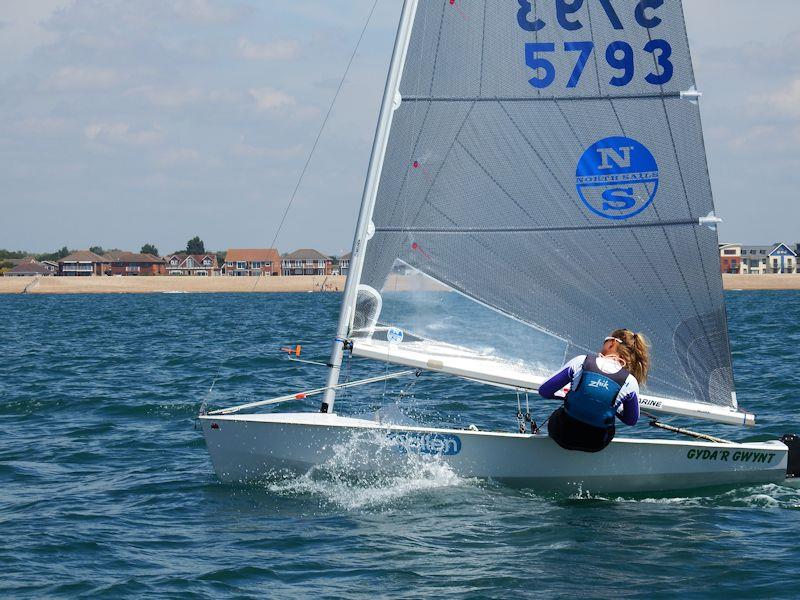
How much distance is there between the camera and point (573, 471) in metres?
8.02

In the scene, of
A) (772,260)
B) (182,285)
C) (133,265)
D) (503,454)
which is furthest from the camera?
(133,265)

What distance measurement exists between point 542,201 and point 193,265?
123494 mm

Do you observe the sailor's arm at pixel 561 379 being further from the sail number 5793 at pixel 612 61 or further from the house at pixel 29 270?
the house at pixel 29 270

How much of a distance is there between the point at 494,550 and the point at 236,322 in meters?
28.1

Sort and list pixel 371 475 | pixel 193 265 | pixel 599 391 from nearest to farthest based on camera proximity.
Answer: pixel 599 391, pixel 371 475, pixel 193 265

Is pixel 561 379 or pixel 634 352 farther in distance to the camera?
pixel 634 352

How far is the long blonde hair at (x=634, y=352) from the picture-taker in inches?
306

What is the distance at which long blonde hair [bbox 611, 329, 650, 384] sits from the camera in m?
7.77

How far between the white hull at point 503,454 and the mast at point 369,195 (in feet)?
1.55

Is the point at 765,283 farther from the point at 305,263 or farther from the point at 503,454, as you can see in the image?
the point at 503,454

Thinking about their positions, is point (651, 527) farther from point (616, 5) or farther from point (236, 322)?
point (236, 322)

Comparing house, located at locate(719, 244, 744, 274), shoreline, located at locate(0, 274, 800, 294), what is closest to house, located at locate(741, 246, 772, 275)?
house, located at locate(719, 244, 744, 274)

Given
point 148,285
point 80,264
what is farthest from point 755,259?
point 80,264

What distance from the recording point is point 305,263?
12600 centimetres
